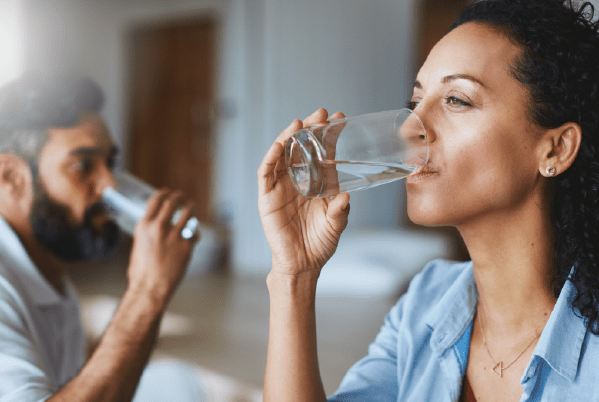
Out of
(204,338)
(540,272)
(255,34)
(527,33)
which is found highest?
(255,34)

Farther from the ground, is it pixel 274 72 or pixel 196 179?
pixel 274 72

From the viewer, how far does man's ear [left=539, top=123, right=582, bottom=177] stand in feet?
2.50

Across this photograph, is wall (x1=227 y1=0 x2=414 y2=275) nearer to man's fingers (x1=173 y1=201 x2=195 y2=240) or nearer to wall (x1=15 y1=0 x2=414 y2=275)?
wall (x1=15 y1=0 x2=414 y2=275)

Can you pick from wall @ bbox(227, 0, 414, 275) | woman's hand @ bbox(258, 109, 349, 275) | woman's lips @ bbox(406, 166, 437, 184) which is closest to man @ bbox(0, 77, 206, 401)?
woman's hand @ bbox(258, 109, 349, 275)

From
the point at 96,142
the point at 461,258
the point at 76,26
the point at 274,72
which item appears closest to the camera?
the point at 96,142

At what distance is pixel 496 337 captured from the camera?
0.85m

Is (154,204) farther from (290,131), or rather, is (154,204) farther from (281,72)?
(281,72)

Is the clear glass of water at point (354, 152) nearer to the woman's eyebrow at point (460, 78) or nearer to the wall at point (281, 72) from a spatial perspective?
the woman's eyebrow at point (460, 78)

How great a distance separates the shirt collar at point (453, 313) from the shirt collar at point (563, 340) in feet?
0.53

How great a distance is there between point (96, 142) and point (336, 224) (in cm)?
59

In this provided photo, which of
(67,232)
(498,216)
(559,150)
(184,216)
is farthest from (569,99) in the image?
(67,232)

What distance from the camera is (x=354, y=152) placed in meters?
0.71

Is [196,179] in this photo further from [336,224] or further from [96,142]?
[336,224]

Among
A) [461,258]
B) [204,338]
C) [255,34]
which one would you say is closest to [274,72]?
[255,34]
